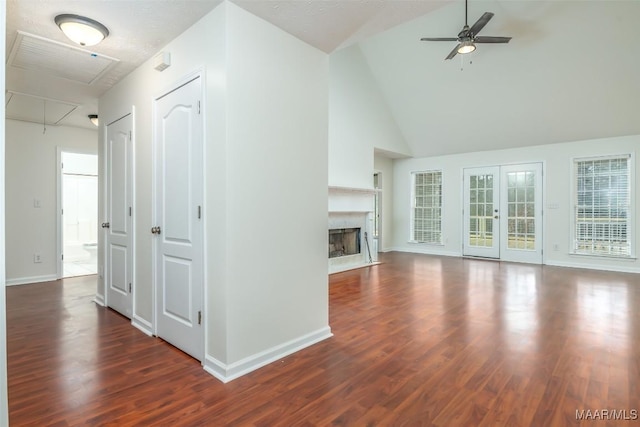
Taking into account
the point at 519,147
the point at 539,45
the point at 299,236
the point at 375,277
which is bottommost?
the point at 375,277

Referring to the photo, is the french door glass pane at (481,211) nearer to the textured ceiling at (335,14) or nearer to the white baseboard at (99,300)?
the textured ceiling at (335,14)

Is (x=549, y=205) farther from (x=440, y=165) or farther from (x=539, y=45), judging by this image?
(x=539, y=45)

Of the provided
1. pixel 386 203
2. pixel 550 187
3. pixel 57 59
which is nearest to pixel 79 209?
pixel 57 59

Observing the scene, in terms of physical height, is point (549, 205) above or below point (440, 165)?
below

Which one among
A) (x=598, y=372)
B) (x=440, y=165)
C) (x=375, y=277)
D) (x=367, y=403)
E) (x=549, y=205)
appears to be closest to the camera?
(x=367, y=403)

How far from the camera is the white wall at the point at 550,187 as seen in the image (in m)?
6.12

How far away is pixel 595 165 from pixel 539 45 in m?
2.84

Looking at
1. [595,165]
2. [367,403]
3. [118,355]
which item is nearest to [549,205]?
[595,165]

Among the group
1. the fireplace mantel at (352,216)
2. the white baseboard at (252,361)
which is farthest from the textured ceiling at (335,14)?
the fireplace mantel at (352,216)

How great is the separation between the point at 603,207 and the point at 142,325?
308 inches

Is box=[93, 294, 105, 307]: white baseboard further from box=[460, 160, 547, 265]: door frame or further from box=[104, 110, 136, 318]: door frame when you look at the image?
box=[460, 160, 547, 265]: door frame

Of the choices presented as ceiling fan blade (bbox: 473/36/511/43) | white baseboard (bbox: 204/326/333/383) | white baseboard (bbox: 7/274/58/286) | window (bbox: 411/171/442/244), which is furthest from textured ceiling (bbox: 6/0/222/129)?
window (bbox: 411/171/442/244)

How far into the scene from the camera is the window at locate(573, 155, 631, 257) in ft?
20.0

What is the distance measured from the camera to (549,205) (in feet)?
22.1
